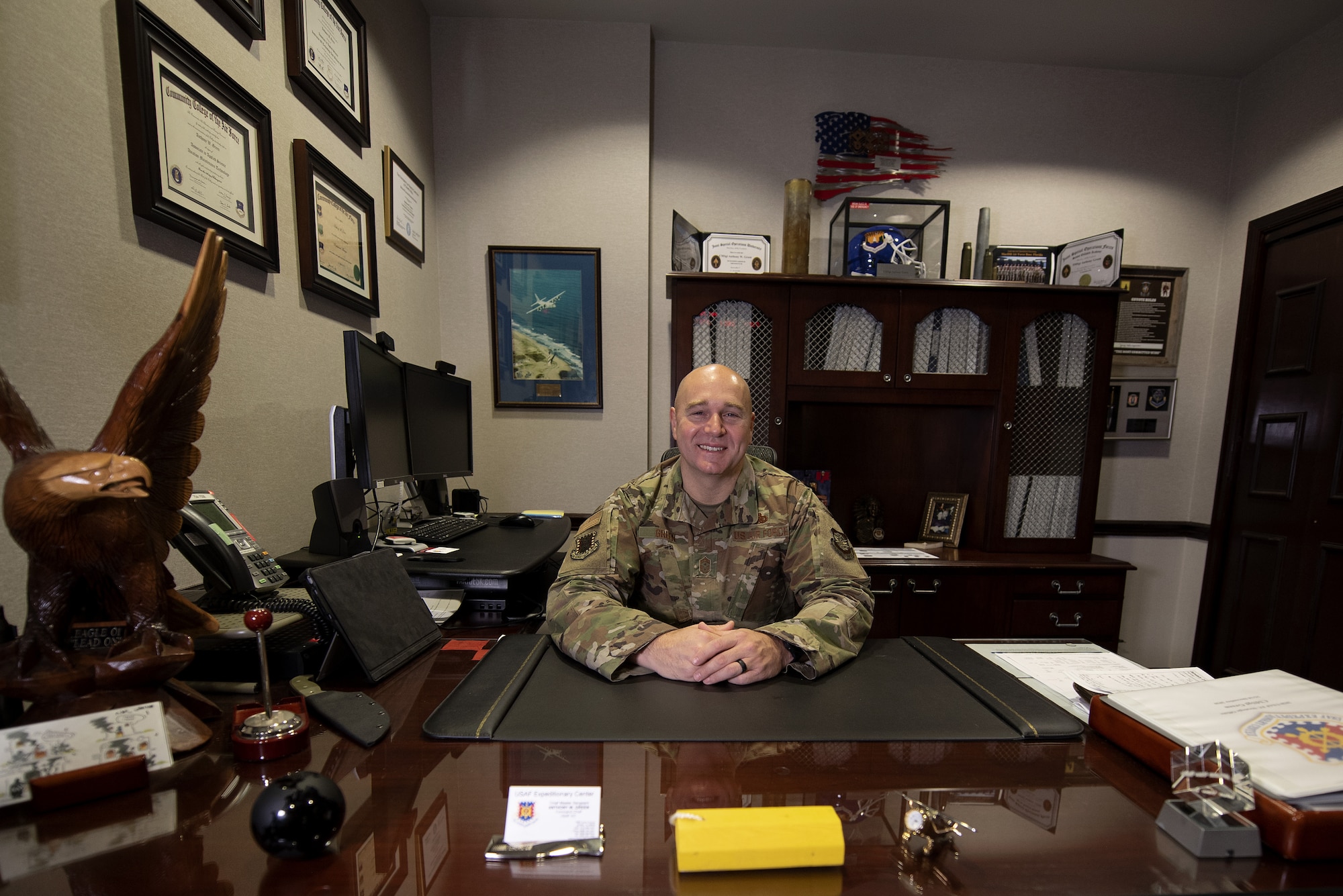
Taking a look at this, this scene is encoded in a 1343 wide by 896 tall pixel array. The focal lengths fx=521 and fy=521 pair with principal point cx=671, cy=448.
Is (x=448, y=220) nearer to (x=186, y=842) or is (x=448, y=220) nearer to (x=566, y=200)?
(x=566, y=200)

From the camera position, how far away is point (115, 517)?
649 mm

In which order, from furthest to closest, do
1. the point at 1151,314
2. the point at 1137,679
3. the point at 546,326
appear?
1. the point at 1151,314
2. the point at 546,326
3. the point at 1137,679

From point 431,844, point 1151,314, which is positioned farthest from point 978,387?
point 431,844

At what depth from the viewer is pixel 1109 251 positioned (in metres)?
2.39

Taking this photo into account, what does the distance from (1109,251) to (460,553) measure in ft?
9.85

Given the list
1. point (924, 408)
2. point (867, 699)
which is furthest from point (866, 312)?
point (867, 699)

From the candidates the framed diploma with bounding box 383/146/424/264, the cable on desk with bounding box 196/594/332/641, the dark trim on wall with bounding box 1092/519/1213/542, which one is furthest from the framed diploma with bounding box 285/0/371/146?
the dark trim on wall with bounding box 1092/519/1213/542

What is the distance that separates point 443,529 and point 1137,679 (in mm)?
1707

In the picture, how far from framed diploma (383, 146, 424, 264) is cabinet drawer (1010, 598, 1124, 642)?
3083 mm

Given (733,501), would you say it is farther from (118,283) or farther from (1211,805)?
(118,283)

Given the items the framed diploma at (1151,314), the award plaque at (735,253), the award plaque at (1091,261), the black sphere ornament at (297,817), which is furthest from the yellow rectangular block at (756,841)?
the framed diploma at (1151,314)

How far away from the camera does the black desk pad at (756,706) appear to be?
0.78 meters

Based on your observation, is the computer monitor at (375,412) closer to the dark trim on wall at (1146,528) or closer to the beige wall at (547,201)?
the beige wall at (547,201)

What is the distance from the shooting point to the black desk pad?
2.54 feet
